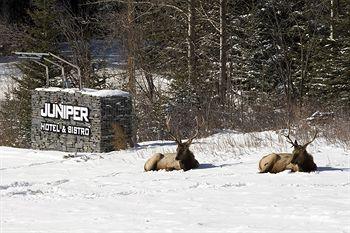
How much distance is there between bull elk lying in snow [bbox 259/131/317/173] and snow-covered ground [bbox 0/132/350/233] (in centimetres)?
27

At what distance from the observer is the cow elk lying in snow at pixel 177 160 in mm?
13914

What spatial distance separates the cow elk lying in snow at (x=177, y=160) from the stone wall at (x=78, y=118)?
5.09 m

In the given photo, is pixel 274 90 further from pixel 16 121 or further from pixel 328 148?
pixel 328 148

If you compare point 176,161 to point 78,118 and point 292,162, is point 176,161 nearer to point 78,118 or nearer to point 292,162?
point 292,162

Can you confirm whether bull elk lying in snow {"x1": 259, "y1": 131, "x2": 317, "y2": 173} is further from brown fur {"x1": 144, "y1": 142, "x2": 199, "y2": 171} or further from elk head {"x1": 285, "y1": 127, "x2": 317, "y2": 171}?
brown fur {"x1": 144, "y1": 142, "x2": 199, "y2": 171}

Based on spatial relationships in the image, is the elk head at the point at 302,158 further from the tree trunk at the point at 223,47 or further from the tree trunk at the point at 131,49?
the tree trunk at the point at 131,49

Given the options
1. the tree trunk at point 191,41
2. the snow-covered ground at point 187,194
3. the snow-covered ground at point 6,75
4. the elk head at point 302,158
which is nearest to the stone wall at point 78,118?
the snow-covered ground at point 187,194

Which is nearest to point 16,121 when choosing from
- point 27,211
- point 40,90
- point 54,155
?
point 40,90

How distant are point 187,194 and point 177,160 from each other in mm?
3391

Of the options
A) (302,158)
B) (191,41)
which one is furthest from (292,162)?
(191,41)

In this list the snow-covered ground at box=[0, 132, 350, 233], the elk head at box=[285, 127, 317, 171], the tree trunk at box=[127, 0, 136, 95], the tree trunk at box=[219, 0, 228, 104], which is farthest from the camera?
the tree trunk at box=[127, 0, 136, 95]

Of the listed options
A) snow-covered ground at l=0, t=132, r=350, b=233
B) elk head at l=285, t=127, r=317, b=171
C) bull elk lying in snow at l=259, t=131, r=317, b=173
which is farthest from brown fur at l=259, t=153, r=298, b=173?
snow-covered ground at l=0, t=132, r=350, b=233

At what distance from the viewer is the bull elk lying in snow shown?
1248 cm

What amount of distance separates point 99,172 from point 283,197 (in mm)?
5887
